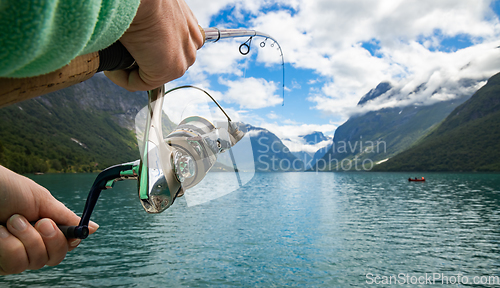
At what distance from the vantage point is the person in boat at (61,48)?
0.41m

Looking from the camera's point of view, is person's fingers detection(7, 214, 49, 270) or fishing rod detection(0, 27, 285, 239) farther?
person's fingers detection(7, 214, 49, 270)

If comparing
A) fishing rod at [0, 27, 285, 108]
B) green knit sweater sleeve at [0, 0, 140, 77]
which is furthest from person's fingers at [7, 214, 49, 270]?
green knit sweater sleeve at [0, 0, 140, 77]

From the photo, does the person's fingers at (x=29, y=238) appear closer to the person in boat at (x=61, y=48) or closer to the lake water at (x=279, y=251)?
the person in boat at (x=61, y=48)

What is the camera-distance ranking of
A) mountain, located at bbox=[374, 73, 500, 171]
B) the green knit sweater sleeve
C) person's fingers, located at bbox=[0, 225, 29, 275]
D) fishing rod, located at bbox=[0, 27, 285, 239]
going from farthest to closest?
mountain, located at bbox=[374, 73, 500, 171], person's fingers, located at bbox=[0, 225, 29, 275], fishing rod, located at bbox=[0, 27, 285, 239], the green knit sweater sleeve

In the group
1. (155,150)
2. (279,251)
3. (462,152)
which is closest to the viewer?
(155,150)

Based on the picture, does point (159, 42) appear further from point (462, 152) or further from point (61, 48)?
point (462, 152)

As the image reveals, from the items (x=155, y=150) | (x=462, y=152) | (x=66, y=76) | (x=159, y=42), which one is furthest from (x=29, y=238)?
(x=462, y=152)

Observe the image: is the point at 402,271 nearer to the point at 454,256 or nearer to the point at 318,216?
the point at 454,256

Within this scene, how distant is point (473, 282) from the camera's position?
18516mm

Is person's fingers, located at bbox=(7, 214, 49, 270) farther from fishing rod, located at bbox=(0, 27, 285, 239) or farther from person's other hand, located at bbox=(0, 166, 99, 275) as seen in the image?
fishing rod, located at bbox=(0, 27, 285, 239)

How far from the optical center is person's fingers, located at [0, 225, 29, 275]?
1.25 metres

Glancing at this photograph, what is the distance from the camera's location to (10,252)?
126cm

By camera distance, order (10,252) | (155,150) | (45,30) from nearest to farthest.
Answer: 1. (45,30)
2. (10,252)
3. (155,150)

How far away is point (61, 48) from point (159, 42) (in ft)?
1.41
